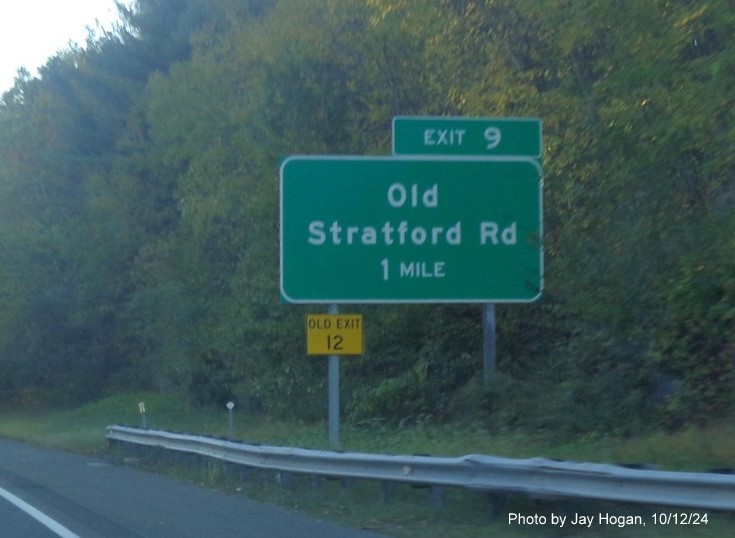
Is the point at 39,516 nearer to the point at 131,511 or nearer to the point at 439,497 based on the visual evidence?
the point at 131,511

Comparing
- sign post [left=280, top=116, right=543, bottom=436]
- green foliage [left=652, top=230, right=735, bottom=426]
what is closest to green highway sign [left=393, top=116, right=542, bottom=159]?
sign post [left=280, top=116, right=543, bottom=436]

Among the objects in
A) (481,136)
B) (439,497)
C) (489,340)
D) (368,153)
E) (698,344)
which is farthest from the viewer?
(368,153)

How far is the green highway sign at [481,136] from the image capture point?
745 inches

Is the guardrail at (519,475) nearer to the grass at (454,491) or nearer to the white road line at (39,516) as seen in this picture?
the grass at (454,491)

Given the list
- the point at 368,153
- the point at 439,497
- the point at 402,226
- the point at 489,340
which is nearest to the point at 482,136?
the point at 402,226

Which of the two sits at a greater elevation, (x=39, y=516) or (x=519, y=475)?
(x=519, y=475)

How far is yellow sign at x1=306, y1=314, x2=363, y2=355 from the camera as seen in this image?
18250mm

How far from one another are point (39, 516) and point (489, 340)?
838cm

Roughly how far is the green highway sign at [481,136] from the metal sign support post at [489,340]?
8.21ft

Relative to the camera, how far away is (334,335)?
722 inches

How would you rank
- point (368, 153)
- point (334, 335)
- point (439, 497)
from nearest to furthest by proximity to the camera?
point (439, 497) → point (334, 335) → point (368, 153)

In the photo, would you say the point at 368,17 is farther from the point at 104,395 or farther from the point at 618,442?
the point at 104,395

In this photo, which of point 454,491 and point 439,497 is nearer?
point 439,497

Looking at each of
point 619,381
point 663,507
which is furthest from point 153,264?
point 663,507
